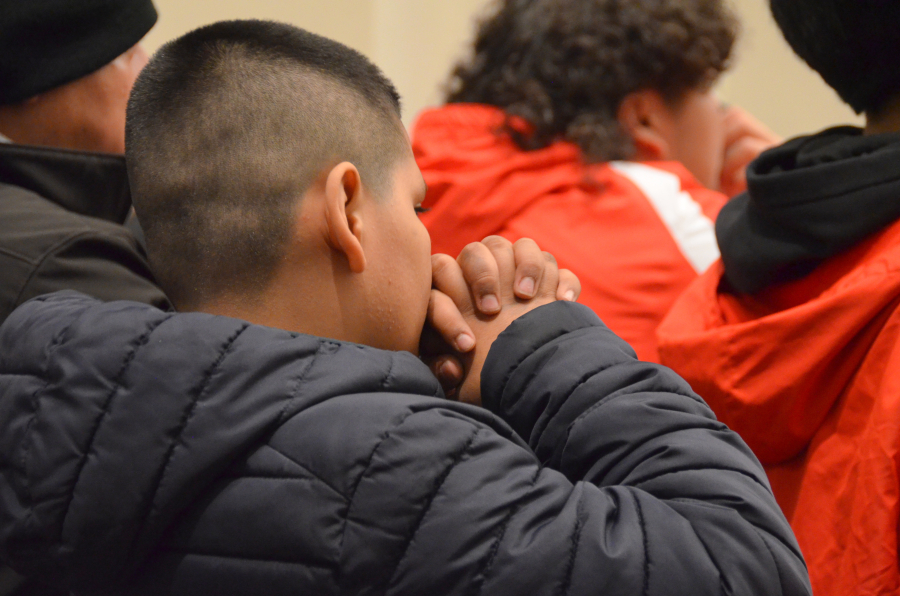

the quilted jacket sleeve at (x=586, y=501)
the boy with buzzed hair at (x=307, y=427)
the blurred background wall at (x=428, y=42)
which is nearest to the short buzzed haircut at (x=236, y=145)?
the boy with buzzed hair at (x=307, y=427)

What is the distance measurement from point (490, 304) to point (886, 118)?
0.49 m

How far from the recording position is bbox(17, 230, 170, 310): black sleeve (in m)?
0.76

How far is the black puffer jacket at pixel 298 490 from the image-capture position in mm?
499

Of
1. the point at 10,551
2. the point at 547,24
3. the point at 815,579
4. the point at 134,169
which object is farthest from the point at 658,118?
the point at 10,551

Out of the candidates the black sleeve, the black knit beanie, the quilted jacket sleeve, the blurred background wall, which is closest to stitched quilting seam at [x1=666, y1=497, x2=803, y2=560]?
the quilted jacket sleeve

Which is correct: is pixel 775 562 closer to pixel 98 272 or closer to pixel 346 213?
pixel 346 213

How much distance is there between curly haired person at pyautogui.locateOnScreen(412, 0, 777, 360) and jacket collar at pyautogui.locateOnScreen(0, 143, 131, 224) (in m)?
0.51

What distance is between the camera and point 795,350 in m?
0.78

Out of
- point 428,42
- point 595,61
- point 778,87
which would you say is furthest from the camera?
point 778,87

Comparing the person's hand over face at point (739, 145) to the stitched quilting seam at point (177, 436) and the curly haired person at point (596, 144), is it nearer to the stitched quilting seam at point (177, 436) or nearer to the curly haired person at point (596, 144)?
the curly haired person at point (596, 144)

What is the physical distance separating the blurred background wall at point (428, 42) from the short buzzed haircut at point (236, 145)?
1108 mm

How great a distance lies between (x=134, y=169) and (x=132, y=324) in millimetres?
204

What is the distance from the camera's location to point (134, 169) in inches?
26.9

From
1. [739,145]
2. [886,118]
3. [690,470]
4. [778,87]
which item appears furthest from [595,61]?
[778,87]
